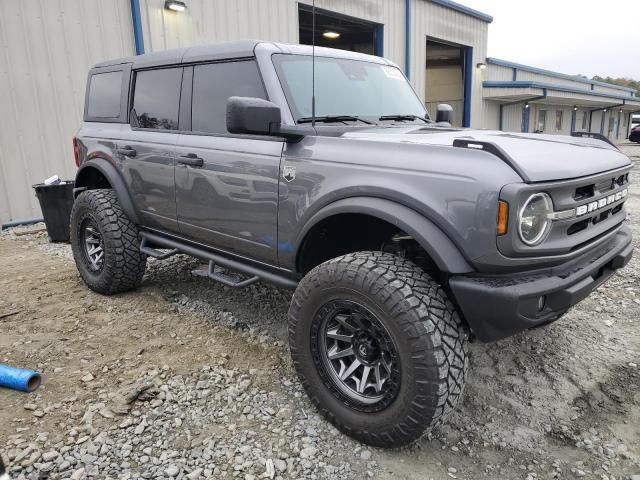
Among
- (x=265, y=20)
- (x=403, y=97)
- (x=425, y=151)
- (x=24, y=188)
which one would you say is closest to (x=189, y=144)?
(x=403, y=97)

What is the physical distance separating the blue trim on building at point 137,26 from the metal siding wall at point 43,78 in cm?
11

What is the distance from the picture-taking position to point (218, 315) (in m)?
3.94

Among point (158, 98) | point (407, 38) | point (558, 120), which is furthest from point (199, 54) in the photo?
point (558, 120)

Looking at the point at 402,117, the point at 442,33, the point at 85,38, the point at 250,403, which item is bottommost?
the point at 250,403

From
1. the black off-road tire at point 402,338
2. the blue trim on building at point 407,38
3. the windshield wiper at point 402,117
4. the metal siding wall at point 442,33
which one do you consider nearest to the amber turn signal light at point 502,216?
the black off-road tire at point 402,338

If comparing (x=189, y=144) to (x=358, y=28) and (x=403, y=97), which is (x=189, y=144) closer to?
(x=403, y=97)

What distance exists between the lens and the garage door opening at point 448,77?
1833cm

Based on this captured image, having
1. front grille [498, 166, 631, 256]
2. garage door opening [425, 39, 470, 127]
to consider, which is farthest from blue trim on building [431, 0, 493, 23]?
front grille [498, 166, 631, 256]

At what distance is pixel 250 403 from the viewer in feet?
9.03

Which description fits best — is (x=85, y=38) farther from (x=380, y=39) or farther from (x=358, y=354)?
(x=380, y=39)

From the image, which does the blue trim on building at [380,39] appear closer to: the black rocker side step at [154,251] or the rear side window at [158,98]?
the rear side window at [158,98]

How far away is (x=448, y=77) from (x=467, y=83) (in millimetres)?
1697

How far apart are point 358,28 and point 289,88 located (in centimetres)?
1208

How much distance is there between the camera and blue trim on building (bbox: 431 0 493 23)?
591 inches
